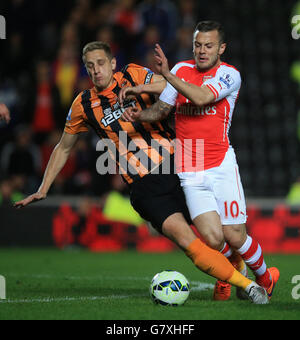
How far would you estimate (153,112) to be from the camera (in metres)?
6.18

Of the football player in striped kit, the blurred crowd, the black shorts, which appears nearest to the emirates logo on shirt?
the football player in striped kit

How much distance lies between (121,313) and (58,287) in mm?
2081

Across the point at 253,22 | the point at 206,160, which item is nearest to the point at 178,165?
the point at 206,160

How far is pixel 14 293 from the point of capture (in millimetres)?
6648

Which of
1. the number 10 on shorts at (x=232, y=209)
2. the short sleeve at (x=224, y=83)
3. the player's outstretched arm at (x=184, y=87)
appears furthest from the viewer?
the number 10 on shorts at (x=232, y=209)

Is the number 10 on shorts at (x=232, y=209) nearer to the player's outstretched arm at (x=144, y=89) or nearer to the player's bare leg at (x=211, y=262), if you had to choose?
the player's bare leg at (x=211, y=262)

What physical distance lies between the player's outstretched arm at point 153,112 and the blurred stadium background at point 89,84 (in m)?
6.45


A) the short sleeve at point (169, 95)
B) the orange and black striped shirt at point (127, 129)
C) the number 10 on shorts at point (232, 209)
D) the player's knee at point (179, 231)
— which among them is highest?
the short sleeve at point (169, 95)

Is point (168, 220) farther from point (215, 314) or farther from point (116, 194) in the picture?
point (116, 194)

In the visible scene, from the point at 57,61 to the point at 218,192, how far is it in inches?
340

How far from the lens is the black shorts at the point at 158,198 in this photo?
5996 mm

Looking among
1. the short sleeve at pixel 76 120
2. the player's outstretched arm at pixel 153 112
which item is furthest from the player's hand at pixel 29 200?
the player's outstretched arm at pixel 153 112

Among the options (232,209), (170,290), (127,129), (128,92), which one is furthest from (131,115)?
(170,290)

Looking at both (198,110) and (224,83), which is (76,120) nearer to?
(198,110)
